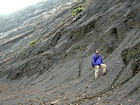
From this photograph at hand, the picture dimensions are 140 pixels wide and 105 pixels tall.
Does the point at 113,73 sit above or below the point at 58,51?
below

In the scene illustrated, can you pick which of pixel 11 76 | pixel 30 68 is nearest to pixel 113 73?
pixel 30 68

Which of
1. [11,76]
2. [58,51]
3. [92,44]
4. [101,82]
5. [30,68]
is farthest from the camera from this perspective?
[11,76]

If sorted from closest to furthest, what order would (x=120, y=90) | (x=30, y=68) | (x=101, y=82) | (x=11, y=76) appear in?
(x=120, y=90)
(x=101, y=82)
(x=30, y=68)
(x=11, y=76)

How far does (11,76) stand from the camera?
53.0 meters

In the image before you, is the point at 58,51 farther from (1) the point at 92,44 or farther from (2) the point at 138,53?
(2) the point at 138,53

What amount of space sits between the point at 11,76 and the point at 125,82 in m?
42.0

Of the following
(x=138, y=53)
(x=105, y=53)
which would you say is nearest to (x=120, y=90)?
(x=138, y=53)

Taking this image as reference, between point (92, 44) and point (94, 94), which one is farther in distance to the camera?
point (92, 44)

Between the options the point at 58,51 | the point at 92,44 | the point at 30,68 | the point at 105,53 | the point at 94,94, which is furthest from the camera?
the point at 30,68

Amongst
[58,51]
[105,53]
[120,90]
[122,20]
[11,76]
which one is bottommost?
[120,90]

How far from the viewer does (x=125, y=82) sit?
14.3 meters

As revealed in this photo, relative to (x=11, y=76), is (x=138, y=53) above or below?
below

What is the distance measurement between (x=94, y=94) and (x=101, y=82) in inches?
78.3

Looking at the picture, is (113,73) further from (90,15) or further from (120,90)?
(90,15)
